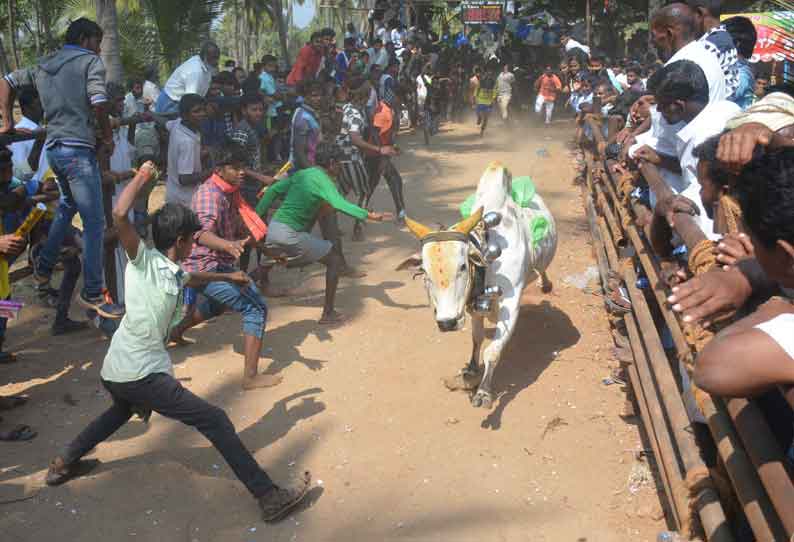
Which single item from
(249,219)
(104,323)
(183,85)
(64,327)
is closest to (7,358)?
(64,327)

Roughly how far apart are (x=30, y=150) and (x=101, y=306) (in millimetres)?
2526

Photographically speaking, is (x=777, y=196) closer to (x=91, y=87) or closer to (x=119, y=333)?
(x=119, y=333)

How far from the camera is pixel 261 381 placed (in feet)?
20.0

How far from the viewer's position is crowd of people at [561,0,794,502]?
6.86 ft

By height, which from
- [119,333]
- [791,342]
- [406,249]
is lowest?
[406,249]

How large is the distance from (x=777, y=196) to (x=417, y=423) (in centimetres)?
373

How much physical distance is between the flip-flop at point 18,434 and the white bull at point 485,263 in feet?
9.08

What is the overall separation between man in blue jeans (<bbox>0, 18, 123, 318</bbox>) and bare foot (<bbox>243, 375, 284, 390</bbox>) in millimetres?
1202

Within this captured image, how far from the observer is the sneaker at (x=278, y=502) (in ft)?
14.3

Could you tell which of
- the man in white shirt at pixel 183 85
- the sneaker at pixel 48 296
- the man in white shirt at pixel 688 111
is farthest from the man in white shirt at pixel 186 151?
the man in white shirt at pixel 688 111

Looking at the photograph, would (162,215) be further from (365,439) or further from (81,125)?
(81,125)

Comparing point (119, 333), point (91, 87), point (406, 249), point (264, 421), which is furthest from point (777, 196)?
point (406, 249)

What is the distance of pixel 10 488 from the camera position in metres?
4.65

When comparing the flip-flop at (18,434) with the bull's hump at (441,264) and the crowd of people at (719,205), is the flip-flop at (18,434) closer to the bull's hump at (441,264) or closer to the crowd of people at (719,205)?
the bull's hump at (441,264)
